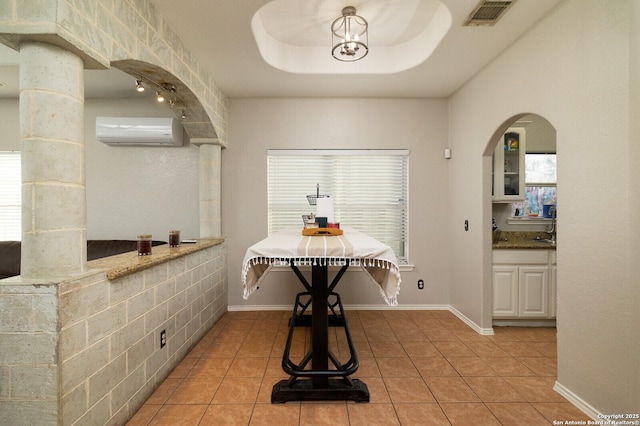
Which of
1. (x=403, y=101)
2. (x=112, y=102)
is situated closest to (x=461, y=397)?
(x=403, y=101)

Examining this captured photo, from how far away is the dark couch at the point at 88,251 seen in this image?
3117 mm

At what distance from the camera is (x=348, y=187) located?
3744 millimetres

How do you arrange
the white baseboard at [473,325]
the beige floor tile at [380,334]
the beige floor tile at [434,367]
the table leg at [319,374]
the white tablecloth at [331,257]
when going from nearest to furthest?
1. the white tablecloth at [331,257]
2. the table leg at [319,374]
3. the beige floor tile at [434,367]
4. the beige floor tile at [380,334]
5. the white baseboard at [473,325]

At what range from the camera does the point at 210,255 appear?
10.2 ft

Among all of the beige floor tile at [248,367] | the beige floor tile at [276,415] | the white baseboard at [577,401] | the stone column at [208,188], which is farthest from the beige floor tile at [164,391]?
the white baseboard at [577,401]

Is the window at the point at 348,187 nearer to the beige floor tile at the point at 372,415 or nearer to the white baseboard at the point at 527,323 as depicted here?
the white baseboard at the point at 527,323

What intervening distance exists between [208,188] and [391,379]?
8.68 ft

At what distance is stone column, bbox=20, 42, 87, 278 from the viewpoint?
132 centimetres

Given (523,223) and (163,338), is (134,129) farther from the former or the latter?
(523,223)

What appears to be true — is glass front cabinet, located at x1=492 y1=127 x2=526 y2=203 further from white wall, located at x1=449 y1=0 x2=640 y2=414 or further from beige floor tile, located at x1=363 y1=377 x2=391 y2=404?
beige floor tile, located at x1=363 y1=377 x2=391 y2=404

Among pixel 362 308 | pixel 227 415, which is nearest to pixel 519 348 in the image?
pixel 362 308

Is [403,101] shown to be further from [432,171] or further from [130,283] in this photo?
[130,283]

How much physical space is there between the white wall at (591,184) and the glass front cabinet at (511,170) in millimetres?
1254

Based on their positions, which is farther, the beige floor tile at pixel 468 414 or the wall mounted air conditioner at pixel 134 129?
the wall mounted air conditioner at pixel 134 129
